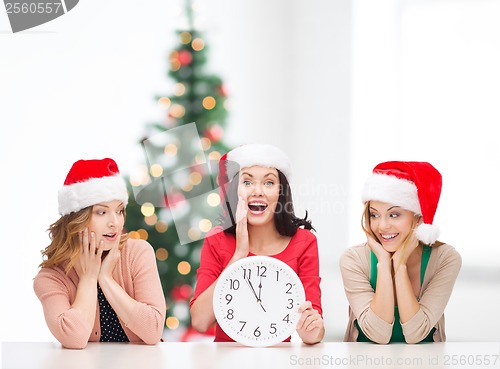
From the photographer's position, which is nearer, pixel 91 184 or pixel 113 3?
pixel 91 184

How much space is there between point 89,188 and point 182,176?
5.21ft

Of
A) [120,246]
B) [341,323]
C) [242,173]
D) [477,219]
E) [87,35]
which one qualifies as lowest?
[341,323]

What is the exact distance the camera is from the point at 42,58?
14.5ft

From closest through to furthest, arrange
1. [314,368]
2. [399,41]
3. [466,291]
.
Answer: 1. [314,368]
2. [466,291]
3. [399,41]

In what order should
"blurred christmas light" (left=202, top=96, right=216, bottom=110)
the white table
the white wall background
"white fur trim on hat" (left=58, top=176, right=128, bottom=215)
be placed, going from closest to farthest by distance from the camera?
the white table < "white fur trim on hat" (left=58, top=176, right=128, bottom=215) < "blurred christmas light" (left=202, top=96, right=216, bottom=110) < the white wall background

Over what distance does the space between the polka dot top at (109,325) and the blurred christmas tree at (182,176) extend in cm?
158

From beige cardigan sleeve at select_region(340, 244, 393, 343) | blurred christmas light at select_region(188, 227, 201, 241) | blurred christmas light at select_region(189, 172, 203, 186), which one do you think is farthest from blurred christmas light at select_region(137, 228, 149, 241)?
beige cardigan sleeve at select_region(340, 244, 393, 343)

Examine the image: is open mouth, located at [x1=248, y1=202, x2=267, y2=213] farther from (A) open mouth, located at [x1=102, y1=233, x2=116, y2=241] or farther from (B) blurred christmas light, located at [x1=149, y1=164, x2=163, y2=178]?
(B) blurred christmas light, located at [x1=149, y1=164, x2=163, y2=178]

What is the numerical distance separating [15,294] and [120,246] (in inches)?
88.8

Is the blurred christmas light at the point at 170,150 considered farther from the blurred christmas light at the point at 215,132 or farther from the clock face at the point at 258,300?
the clock face at the point at 258,300

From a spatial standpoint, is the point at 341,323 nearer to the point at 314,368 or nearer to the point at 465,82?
the point at 465,82

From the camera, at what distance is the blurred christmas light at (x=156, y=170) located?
3.91 m

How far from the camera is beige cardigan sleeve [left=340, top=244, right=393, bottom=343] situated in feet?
7.55

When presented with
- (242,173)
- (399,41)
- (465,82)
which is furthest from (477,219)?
(242,173)
